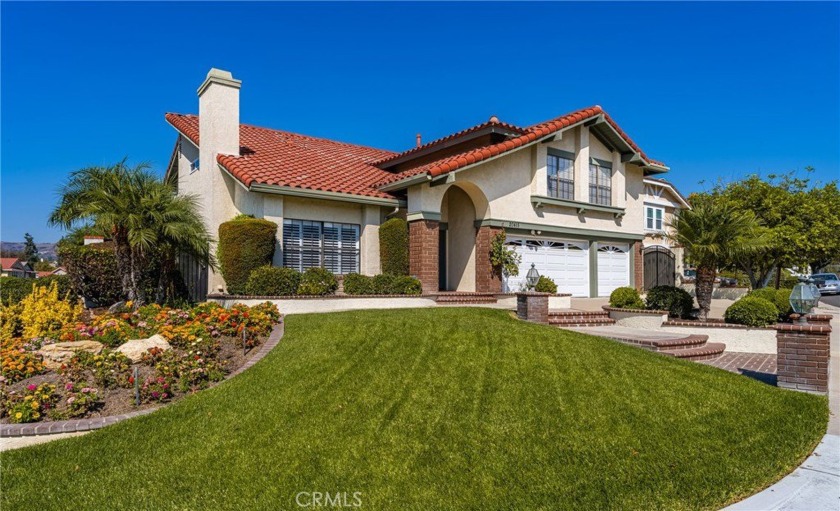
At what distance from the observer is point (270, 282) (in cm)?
1312

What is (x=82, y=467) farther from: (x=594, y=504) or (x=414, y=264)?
(x=414, y=264)

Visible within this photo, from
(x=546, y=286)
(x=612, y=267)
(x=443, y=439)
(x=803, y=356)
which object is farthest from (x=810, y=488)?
(x=612, y=267)

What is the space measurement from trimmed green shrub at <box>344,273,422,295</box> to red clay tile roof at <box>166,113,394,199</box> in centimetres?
268

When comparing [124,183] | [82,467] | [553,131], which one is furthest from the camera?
[553,131]

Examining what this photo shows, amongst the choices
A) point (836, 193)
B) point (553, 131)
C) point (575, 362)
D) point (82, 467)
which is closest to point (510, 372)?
point (575, 362)

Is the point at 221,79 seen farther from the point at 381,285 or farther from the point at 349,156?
the point at 381,285

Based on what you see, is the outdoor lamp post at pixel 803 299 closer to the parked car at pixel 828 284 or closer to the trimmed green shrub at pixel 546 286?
the trimmed green shrub at pixel 546 286

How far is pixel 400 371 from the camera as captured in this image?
7.68m

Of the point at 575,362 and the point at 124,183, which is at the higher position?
the point at 124,183

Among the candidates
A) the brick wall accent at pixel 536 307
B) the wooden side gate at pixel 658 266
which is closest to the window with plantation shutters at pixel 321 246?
the brick wall accent at pixel 536 307

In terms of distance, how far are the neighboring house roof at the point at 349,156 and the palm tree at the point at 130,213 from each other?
2.03 m

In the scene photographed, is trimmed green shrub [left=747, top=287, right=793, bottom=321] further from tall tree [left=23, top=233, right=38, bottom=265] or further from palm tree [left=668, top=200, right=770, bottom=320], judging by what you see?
tall tree [left=23, top=233, right=38, bottom=265]

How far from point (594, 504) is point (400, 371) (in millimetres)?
3686

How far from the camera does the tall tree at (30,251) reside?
87037mm
